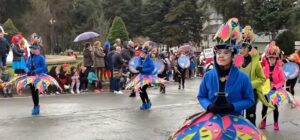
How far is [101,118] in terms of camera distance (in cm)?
1145

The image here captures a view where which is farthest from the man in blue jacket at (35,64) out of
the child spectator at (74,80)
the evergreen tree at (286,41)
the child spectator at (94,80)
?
the evergreen tree at (286,41)

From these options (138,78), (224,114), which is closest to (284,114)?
(138,78)

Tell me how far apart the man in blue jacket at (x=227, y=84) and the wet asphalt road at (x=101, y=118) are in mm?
3737

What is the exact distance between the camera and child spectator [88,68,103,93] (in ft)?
58.4

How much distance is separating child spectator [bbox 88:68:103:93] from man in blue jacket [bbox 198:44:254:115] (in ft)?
40.8

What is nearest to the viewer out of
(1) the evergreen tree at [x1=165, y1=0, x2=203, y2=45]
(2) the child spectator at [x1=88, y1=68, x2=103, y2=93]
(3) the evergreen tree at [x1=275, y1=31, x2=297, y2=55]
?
(2) the child spectator at [x1=88, y1=68, x2=103, y2=93]

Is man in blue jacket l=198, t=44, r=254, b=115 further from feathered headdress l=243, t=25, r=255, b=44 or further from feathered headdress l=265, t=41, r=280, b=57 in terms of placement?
feathered headdress l=265, t=41, r=280, b=57

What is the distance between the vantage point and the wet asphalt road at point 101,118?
31.0ft

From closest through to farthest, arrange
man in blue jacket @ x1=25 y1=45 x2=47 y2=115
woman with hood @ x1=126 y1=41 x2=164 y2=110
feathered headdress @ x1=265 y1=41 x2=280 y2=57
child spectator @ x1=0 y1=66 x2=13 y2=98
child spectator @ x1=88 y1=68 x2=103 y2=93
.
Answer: feathered headdress @ x1=265 y1=41 x2=280 y2=57 → man in blue jacket @ x1=25 y1=45 x2=47 y2=115 → woman with hood @ x1=126 y1=41 x2=164 y2=110 → child spectator @ x1=0 y1=66 x2=13 y2=98 → child spectator @ x1=88 y1=68 x2=103 y2=93

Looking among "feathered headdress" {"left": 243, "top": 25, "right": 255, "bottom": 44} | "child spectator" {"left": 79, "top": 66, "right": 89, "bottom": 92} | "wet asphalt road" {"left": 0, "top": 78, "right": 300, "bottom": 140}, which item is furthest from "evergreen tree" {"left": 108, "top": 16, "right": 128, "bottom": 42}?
"feathered headdress" {"left": 243, "top": 25, "right": 255, "bottom": 44}

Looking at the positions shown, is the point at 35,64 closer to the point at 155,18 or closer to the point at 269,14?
the point at 269,14

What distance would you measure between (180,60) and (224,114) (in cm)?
1516

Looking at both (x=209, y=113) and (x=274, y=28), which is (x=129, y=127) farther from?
(x=274, y=28)

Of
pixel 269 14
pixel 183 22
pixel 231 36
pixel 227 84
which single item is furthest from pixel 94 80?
pixel 183 22
